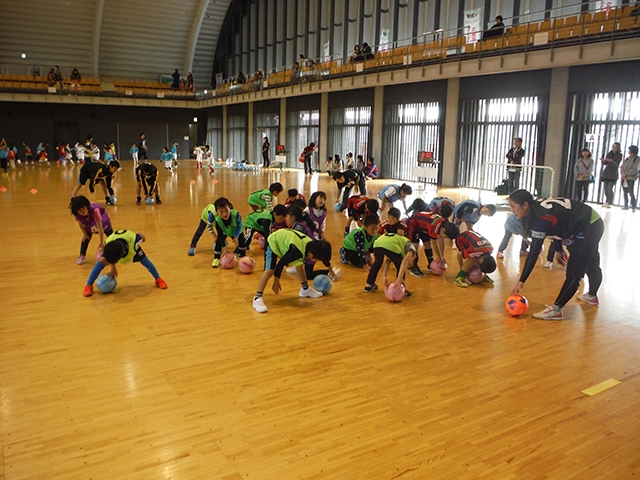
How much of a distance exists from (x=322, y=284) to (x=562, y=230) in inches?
117

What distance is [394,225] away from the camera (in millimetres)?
8023

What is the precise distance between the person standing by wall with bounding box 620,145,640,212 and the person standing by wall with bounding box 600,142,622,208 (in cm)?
20

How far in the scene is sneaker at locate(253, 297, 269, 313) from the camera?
20.9 ft

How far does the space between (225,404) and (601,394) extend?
3093 mm

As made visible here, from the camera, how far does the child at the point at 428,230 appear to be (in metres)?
7.63

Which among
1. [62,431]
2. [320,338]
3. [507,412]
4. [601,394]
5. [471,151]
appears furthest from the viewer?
[471,151]

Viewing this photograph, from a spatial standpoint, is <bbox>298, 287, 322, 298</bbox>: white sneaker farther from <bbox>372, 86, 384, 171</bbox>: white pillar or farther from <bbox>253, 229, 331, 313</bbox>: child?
<bbox>372, 86, 384, 171</bbox>: white pillar

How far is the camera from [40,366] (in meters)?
4.81

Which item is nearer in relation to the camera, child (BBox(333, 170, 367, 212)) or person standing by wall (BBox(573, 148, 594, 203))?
child (BBox(333, 170, 367, 212))

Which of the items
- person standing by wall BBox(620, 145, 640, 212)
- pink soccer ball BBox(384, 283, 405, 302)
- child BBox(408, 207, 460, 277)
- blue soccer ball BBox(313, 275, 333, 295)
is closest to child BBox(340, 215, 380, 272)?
child BBox(408, 207, 460, 277)

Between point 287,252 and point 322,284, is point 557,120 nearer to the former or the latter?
point 322,284

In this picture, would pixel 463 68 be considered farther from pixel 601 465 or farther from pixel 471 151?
pixel 601 465

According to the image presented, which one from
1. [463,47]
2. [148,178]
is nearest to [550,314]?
[148,178]

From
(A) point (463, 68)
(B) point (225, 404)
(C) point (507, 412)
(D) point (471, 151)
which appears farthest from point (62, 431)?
(D) point (471, 151)
